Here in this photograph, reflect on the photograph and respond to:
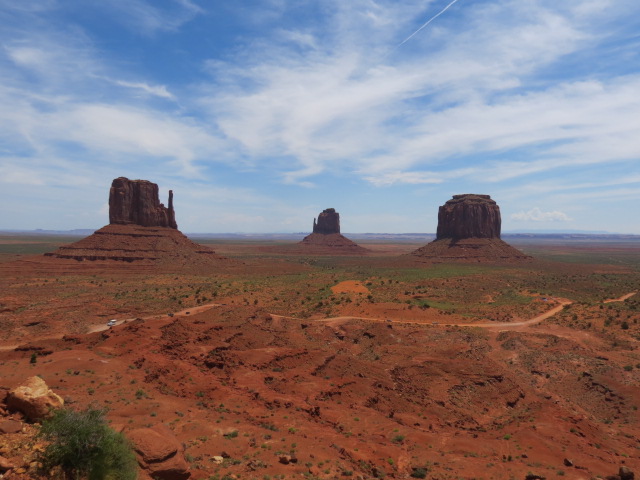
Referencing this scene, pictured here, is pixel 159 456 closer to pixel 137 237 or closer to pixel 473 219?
pixel 137 237

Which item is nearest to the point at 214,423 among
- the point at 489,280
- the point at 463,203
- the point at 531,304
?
the point at 531,304

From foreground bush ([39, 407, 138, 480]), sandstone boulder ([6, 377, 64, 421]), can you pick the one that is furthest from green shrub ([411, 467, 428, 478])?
sandstone boulder ([6, 377, 64, 421])

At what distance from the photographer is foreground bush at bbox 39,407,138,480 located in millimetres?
9484

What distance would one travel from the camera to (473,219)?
128m

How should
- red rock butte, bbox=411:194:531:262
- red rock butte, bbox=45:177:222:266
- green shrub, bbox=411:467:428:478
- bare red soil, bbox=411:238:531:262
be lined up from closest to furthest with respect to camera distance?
green shrub, bbox=411:467:428:478, red rock butte, bbox=45:177:222:266, bare red soil, bbox=411:238:531:262, red rock butte, bbox=411:194:531:262

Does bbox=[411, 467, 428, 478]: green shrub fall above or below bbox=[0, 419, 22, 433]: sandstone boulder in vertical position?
below

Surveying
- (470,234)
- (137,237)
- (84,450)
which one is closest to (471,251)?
(470,234)

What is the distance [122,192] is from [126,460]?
94868 mm

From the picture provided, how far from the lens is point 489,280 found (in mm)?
67625

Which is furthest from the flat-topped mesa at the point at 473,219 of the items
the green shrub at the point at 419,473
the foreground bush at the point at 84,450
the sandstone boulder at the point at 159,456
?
the foreground bush at the point at 84,450

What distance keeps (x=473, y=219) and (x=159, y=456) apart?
130986 millimetres

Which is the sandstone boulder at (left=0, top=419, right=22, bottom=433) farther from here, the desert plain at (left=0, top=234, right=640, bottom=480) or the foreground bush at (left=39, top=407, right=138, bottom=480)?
the foreground bush at (left=39, top=407, right=138, bottom=480)

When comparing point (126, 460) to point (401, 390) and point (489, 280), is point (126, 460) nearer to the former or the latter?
point (401, 390)

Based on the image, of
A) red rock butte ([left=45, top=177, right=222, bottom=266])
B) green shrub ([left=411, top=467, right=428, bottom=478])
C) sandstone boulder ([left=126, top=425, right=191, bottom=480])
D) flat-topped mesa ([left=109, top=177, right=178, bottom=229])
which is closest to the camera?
sandstone boulder ([left=126, top=425, right=191, bottom=480])
